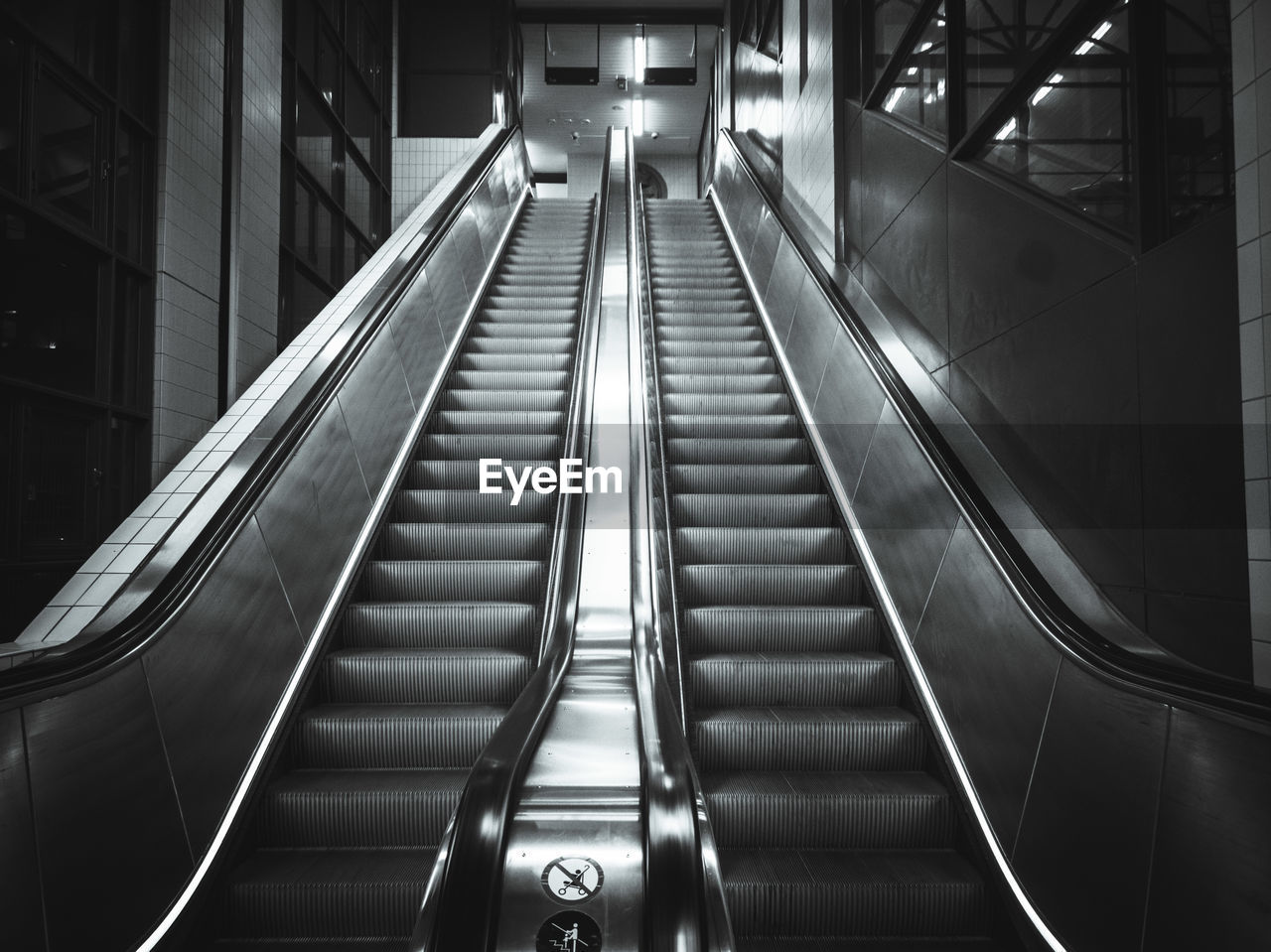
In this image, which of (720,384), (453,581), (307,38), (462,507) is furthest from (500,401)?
(307,38)

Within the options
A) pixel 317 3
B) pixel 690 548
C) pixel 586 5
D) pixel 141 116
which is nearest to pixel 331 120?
pixel 317 3

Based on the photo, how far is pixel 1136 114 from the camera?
8.89 feet

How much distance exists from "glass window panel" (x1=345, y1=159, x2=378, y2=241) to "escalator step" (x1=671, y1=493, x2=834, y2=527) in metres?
7.26

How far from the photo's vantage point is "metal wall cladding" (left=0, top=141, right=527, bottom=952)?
1.91 meters

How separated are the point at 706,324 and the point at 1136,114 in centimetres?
403

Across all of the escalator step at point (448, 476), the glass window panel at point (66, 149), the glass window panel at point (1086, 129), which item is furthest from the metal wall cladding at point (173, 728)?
the glass window panel at point (1086, 129)

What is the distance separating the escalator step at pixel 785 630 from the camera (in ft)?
11.6

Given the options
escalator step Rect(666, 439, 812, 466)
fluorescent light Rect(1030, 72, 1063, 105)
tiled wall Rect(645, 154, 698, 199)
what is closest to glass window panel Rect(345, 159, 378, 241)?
escalator step Rect(666, 439, 812, 466)

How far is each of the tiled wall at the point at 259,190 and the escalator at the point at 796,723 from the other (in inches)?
147

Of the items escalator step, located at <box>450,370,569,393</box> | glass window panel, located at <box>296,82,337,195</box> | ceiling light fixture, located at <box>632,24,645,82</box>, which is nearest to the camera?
escalator step, located at <box>450,370,569,393</box>

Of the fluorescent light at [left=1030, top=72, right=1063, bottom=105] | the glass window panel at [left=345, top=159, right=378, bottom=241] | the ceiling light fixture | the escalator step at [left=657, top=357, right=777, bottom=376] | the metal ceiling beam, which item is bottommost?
the escalator step at [left=657, top=357, right=777, bottom=376]

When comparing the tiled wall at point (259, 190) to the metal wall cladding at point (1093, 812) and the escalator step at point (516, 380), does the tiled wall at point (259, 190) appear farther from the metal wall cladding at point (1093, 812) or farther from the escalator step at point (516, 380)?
the metal wall cladding at point (1093, 812)
